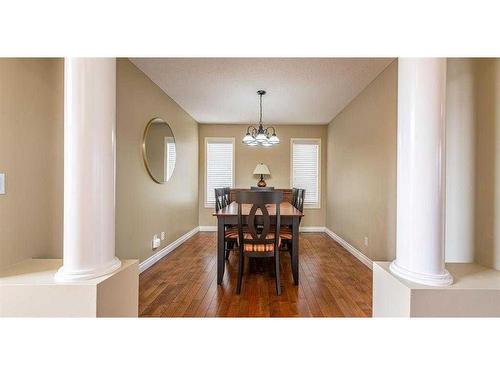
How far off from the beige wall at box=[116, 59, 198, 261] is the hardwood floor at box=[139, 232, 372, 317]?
0.45 m

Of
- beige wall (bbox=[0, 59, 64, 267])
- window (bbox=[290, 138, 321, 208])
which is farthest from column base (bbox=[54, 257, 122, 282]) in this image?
window (bbox=[290, 138, 321, 208])

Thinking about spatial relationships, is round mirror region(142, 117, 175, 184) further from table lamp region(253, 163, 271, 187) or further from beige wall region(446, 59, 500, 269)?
beige wall region(446, 59, 500, 269)

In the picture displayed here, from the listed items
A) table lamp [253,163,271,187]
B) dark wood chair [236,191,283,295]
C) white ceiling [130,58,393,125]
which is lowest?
dark wood chair [236,191,283,295]

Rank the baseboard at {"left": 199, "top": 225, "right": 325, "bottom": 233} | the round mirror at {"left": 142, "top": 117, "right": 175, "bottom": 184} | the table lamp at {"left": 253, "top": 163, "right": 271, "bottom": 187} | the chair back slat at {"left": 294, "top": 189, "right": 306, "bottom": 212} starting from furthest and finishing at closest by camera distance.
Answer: the baseboard at {"left": 199, "top": 225, "right": 325, "bottom": 233}, the table lamp at {"left": 253, "top": 163, "right": 271, "bottom": 187}, the chair back slat at {"left": 294, "top": 189, "right": 306, "bottom": 212}, the round mirror at {"left": 142, "top": 117, "right": 175, "bottom": 184}

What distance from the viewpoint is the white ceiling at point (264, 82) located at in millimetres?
2508

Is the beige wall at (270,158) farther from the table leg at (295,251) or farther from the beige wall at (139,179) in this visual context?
the table leg at (295,251)

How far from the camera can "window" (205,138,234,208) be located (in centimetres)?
521

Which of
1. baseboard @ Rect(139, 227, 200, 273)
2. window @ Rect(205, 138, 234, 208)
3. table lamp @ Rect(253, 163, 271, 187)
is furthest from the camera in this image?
window @ Rect(205, 138, 234, 208)

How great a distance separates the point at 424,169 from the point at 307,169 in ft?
13.9

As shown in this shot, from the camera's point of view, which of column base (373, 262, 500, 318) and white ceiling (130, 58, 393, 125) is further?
white ceiling (130, 58, 393, 125)

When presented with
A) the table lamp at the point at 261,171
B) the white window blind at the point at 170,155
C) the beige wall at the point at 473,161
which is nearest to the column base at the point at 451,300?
the beige wall at the point at 473,161

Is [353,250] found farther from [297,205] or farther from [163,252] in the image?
[163,252]

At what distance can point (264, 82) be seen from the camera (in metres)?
2.98
